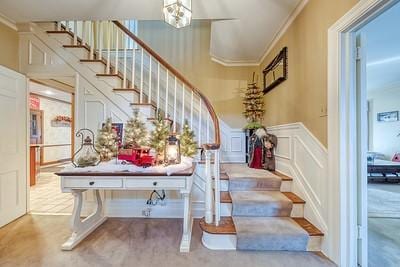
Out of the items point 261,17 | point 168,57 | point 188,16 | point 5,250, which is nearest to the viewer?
point 188,16

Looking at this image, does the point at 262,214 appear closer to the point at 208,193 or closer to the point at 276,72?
the point at 208,193

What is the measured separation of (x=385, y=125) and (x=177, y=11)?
7839 millimetres

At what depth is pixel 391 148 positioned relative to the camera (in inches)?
269

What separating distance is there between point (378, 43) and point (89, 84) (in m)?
4.51

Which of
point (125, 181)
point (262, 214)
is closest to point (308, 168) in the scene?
point (262, 214)

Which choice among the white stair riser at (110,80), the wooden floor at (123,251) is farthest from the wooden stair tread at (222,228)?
the white stair riser at (110,80)

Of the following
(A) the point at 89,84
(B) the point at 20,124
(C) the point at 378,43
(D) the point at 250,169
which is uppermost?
(C) the point at 378,43

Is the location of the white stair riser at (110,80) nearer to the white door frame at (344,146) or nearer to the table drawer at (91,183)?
the table drawer at (91,183)

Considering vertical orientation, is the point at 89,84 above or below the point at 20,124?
above

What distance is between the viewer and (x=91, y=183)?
2.36 m

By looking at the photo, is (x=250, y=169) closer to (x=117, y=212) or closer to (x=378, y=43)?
(x=117, y=212)

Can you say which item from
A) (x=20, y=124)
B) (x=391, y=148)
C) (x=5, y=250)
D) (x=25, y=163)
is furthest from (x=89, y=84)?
(x=391, y=148)

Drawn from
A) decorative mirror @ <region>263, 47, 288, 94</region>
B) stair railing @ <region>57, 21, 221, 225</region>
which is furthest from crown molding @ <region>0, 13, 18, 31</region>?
decorative mirror @ <region>263, 47, 288, 94</region>

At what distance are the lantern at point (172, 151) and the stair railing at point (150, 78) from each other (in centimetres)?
37
